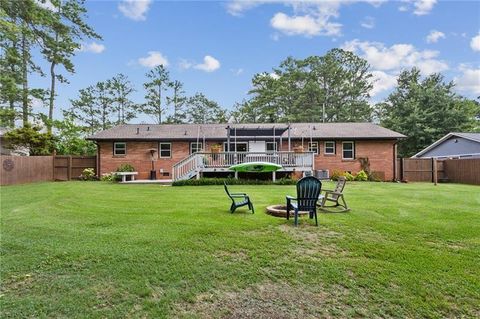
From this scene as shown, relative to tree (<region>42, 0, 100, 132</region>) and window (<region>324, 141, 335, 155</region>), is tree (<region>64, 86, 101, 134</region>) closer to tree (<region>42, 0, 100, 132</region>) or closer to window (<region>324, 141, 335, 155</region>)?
tree (<region>42, 0, 100, 132</region>)

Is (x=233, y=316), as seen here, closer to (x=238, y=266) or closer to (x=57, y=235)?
(x=238, y=266)

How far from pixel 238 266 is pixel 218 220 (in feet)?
8.53

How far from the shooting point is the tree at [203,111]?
40438mm

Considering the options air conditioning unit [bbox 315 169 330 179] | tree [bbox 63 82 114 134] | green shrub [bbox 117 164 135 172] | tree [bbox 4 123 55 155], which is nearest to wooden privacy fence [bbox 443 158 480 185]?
air conditioning unit [bbox 315 169 330 179]

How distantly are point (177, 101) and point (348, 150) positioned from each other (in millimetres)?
23638

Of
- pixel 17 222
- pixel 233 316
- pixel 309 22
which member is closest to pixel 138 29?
pixel 309 22

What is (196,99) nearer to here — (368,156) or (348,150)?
(348,150)

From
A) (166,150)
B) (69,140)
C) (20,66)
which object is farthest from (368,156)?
(20,66)

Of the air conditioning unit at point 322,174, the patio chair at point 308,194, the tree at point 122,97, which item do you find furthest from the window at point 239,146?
the tree at point 122,97

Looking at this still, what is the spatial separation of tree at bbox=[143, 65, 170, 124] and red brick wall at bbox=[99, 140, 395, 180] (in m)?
16.1

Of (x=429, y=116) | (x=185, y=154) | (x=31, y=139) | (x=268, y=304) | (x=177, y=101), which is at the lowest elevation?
(x=268, y=304)

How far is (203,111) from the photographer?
41.8 metres

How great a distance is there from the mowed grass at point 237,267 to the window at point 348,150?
49.1 feet

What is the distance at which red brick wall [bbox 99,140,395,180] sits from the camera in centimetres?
2191
